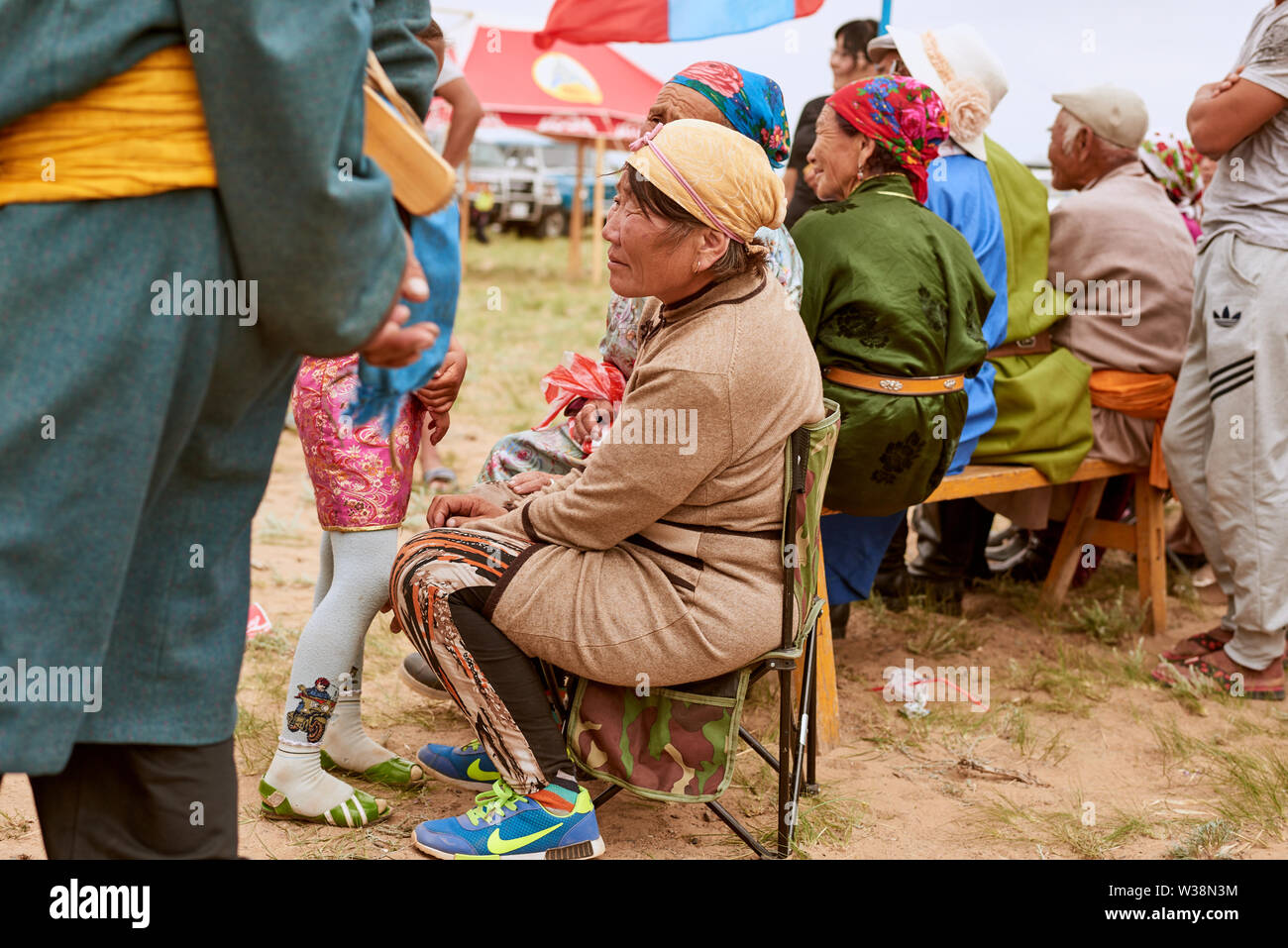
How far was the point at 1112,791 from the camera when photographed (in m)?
3.26

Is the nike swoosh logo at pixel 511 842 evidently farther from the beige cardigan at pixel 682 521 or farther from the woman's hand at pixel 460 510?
the woman's hand at pixel 460 510

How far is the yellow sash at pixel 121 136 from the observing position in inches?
53.6

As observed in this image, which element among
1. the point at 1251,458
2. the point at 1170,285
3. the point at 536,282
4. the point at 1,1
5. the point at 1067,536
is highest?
the point at 1,1

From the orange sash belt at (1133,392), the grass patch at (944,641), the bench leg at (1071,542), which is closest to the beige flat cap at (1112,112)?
the orange sash belt at (1133,392)

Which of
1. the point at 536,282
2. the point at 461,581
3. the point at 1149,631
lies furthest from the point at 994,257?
the point at 536,282

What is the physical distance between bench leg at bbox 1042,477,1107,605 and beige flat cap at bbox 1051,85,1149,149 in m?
1.21

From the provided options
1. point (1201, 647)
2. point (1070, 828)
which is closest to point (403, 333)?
point (1070, 828)

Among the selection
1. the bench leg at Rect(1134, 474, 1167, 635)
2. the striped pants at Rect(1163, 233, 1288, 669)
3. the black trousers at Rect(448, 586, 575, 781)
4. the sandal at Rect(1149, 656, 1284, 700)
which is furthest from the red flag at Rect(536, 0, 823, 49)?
the black trousers at Rect(448, 586, 575, 781)

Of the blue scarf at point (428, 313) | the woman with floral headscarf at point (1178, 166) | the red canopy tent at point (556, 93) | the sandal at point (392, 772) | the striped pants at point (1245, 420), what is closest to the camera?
the blue scarf at point (428, 313)

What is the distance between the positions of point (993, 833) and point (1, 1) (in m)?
2.58

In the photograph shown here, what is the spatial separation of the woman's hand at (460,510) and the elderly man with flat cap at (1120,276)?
7.57ft

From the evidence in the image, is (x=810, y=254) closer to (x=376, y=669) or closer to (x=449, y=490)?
(x=376, y=669)

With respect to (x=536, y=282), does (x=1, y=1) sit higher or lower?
higher

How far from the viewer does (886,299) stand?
3338mm
